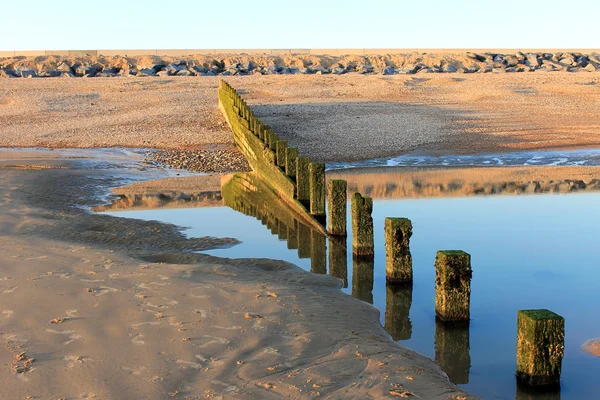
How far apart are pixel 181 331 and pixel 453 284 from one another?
2371mm

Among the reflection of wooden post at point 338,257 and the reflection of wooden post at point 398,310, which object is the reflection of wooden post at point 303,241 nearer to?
the reflection of wooden post at point 338,257

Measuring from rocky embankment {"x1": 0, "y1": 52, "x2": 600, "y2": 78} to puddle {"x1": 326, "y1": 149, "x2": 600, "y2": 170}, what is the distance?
82.7 feet

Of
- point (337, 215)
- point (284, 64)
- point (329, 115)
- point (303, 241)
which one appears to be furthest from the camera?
point (284, 64)

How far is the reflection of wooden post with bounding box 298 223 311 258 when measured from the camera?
32.5ft

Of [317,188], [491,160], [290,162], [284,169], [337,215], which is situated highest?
[290,162]

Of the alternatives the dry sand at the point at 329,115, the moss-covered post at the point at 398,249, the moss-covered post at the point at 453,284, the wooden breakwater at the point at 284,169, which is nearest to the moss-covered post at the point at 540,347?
the moss-covered post at the point at 453,284

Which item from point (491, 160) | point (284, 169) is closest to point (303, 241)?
point (284, 169)

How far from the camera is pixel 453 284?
6.74 m

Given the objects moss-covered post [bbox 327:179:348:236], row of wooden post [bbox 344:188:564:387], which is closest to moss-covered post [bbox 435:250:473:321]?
row of wooden post [bbox 344:188:564:387]

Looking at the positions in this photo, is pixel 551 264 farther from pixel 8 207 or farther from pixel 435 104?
pixel 435 104

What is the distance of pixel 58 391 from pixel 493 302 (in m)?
4.59

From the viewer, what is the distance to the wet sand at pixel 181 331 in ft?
16.1

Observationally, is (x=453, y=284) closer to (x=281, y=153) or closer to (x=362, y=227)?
(x=362, y=227)

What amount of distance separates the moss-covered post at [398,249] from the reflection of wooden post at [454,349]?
1.01m
